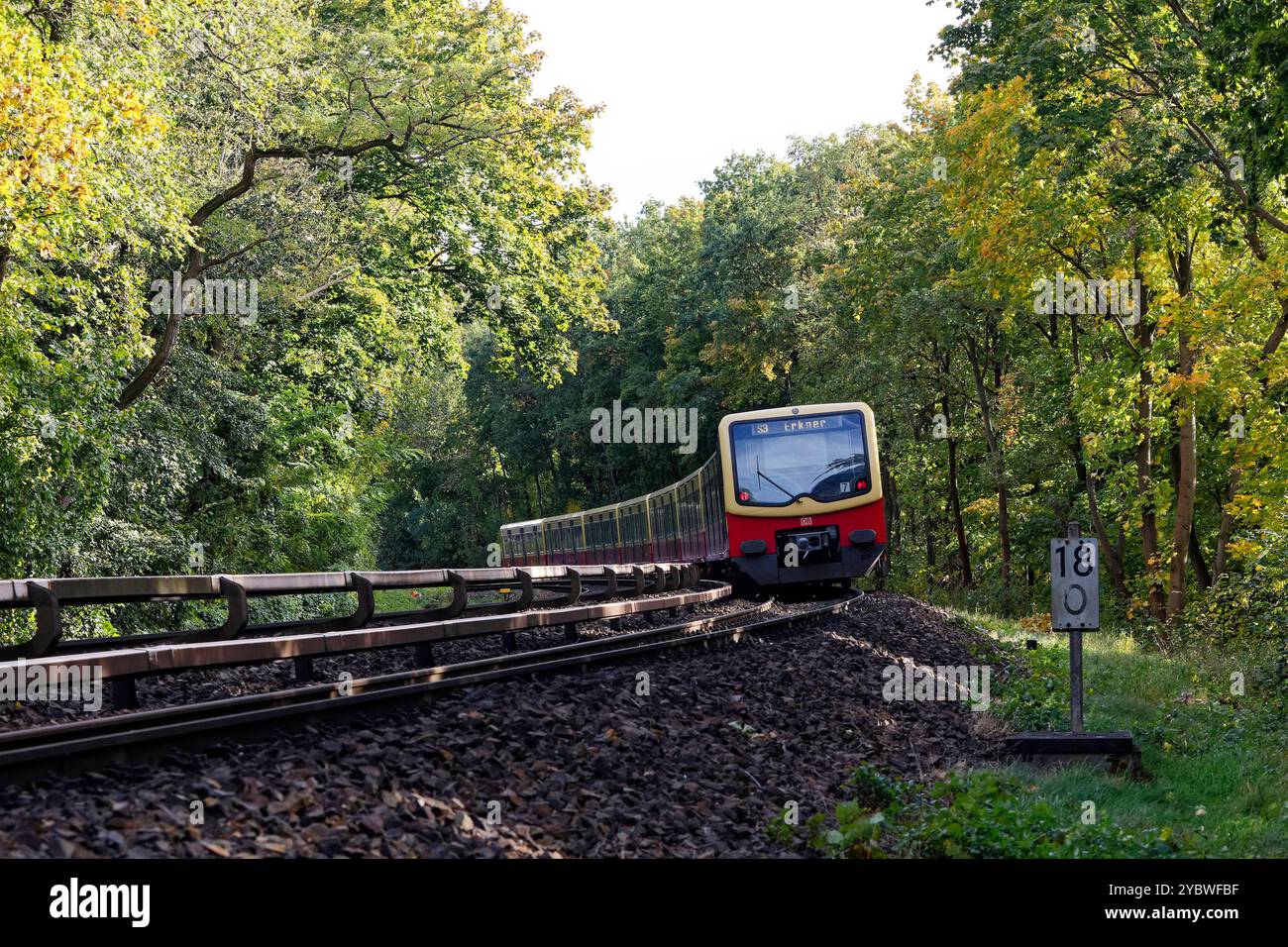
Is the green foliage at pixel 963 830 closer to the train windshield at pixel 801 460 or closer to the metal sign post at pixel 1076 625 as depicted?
the metal sign post at pixel 1076 625

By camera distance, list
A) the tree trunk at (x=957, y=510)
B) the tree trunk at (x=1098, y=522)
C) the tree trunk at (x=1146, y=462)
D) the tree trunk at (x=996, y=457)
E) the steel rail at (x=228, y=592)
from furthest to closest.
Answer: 1. the tree trunk at (x=957, y=510)
2. the tree trunk at (x=996, y=457)
3. the tree trunk at (x=1098, y=522)
4. the tree trunk at (x=1146, y=462)
5. the steel rail at (x=228, y=592)

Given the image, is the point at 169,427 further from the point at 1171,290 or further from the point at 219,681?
the point at 1171,290

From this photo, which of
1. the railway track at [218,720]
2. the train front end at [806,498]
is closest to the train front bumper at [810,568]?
the train front end at [806,498]

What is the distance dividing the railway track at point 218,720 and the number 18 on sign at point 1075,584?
11.0 feet

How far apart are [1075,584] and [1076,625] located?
0.30m

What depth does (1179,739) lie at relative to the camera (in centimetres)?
1007

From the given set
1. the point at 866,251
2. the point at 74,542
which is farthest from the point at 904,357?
the point at 74,542

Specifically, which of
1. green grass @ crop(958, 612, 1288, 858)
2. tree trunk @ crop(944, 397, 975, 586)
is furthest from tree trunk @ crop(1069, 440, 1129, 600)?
green grass @ crop(958, 612, 1288, 858)

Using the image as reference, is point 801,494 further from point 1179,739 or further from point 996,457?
point 996,457

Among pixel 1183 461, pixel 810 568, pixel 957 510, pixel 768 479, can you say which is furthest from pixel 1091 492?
pixel 768 479

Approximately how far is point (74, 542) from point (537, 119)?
12.1 m

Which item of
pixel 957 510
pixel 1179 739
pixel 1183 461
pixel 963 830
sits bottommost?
pixel 1179 739

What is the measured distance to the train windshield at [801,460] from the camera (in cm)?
2030

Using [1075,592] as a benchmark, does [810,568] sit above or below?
below
